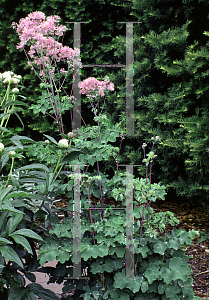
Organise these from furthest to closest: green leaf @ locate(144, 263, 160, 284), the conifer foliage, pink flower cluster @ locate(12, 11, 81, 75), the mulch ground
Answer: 1. the conifer foliage
2. the mulch ground
3. pink flower cluster @ locate(12, 11, 81, 75)
4. green leaf @ locate(144, 263, 160, 284)

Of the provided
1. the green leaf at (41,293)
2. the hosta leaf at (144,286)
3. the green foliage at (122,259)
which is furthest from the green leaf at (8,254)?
the hosta leaf at (144,286)

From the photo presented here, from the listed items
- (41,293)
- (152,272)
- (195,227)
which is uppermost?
(152,272)

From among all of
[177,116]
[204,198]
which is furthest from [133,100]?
[204,198]

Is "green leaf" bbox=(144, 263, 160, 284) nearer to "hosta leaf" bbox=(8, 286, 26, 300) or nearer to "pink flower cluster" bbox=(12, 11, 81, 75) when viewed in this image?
"hosta leaf" bbox=(8, 286, 26, 300)

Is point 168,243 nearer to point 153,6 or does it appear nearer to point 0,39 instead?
point 153,6

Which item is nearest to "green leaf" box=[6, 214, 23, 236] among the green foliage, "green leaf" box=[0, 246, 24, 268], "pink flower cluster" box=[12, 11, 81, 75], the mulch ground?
"green leaf" box=[0, 246, 24, 268]

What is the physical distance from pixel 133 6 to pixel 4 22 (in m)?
1.66

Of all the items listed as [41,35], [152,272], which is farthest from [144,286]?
[41,35]

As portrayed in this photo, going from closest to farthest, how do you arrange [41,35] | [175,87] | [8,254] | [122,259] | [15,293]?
[8,254]
[15,293]
[122,259]
[41,35]
[175,87]


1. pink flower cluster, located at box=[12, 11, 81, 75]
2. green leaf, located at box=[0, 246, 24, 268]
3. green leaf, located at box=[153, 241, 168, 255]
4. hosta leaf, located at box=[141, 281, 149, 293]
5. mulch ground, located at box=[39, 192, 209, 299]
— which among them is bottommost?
mulch ground, located at box=[39, 192, 209, 299]

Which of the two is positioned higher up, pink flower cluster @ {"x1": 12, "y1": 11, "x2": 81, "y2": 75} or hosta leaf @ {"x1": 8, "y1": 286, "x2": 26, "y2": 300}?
pink flower cluster @ {"x1": 12, "y1": 11, "x2": 81, "y2": 75}

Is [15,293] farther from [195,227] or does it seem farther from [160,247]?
[195,227]

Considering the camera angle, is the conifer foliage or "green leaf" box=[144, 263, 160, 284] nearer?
"green leaf" box=[144, 263, 160, 284]

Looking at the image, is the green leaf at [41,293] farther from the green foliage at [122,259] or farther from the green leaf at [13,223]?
the green leaf at [13,223]
